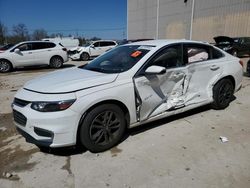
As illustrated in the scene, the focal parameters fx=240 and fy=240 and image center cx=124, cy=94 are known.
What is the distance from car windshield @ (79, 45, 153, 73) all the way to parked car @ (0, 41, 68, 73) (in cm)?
951

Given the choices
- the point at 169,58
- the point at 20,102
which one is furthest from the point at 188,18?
the point at 20,102

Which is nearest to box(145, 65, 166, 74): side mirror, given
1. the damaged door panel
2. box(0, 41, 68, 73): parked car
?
the damaged door panel

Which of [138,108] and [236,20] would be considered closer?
[138,108]

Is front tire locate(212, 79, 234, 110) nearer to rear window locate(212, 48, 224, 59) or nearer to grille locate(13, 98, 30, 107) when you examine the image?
rear window locate(212, 48, 224, 59)

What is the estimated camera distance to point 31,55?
1274cm

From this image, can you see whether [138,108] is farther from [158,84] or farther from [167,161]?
Answer: [167,161]

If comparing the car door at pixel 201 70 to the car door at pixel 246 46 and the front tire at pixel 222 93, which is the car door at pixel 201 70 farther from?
the car door at pixel 246 46

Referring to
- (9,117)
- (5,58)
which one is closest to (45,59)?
(5,58)

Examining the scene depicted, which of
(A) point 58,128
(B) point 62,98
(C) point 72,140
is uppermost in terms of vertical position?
(B) point 62,98

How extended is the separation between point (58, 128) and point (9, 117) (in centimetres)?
264

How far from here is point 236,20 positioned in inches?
862

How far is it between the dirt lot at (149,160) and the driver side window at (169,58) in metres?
1.10

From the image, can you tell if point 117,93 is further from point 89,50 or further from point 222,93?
point 89,50

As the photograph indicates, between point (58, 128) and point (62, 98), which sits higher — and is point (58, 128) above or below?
below
